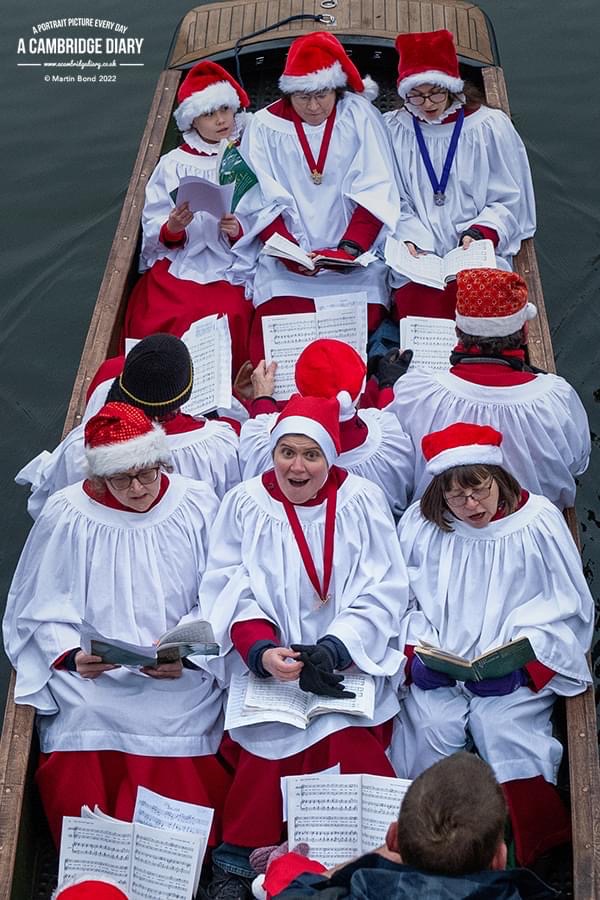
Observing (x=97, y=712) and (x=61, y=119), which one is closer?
(x=97, y=712)

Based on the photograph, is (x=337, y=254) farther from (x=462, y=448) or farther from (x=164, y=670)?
(x=164, y=670)

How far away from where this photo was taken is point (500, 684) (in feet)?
16.2

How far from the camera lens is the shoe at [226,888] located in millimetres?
4677

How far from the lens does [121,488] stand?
198 inches

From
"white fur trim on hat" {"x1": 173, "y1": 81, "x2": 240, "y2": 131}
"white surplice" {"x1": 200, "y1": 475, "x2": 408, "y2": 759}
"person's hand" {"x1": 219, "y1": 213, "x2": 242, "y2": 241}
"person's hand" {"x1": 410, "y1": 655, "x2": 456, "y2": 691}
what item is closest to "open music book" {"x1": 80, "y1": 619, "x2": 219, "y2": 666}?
"white surplice" {"x1": 200, "y1": 475, "x2": 408, "y2": 759}

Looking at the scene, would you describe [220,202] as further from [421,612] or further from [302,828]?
[302,828]

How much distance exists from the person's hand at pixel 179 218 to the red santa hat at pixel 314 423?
2174 millimetres

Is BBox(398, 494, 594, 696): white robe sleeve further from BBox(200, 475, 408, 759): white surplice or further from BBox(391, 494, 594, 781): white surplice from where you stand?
BBox(200, 475, 408, 759): white surplice

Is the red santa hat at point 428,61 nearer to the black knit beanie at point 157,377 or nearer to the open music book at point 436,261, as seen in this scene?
the open music book at point 436,261

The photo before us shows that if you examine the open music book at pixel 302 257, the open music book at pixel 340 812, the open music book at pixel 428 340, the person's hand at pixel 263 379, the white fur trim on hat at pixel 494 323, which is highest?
the open music book at pixel 302 257

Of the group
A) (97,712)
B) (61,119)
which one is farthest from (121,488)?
(61,119)

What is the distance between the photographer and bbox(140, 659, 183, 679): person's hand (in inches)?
197

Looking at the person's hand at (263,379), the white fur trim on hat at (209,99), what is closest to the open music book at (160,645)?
the person's hand at (263,379)

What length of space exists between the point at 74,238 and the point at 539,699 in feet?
19.4
